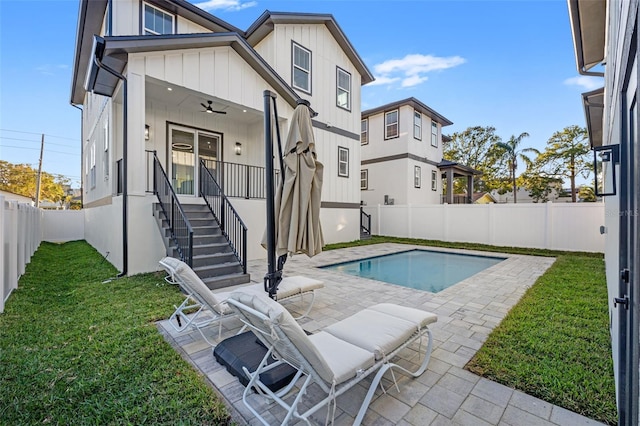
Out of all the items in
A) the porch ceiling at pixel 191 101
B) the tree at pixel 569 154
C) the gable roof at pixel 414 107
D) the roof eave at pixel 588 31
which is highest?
the gable roof at pixel 414 107

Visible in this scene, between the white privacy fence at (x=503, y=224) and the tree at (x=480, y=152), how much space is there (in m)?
16.7

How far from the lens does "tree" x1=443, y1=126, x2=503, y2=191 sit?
27.5m

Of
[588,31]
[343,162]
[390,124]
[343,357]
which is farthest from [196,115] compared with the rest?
[390,124]

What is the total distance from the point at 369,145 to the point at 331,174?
296 inches

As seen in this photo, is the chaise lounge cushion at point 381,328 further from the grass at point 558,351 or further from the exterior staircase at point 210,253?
the exterior staircase at point 210,253

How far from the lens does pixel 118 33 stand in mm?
7523

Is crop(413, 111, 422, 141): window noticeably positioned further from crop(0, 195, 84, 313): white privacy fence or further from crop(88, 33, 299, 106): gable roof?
crop(0, 195, 84, 313): white privacy fence

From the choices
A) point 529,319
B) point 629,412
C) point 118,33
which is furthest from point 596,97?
point 118,33

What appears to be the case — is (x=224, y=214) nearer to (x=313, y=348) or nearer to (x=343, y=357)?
(x=343, y=357)

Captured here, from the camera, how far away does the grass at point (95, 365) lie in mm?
2143

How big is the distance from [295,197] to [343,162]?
985cm

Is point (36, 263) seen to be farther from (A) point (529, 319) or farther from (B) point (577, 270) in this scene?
(B) point (577, 270)

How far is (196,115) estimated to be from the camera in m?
9.28

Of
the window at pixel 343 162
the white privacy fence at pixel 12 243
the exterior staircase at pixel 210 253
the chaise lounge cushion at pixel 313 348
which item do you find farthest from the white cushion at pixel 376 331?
the window at pixel 343 162
